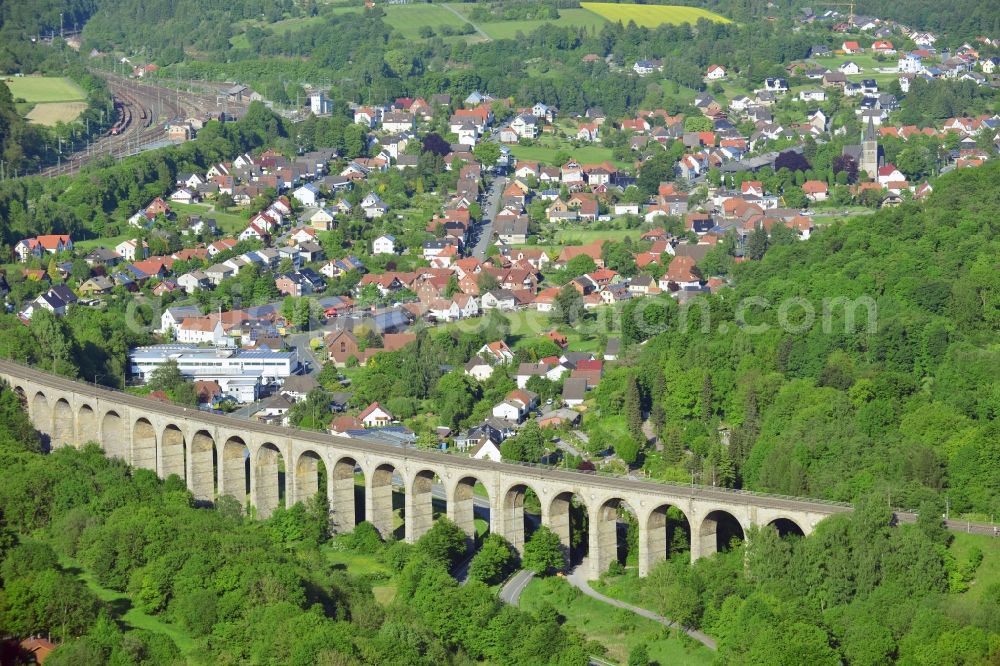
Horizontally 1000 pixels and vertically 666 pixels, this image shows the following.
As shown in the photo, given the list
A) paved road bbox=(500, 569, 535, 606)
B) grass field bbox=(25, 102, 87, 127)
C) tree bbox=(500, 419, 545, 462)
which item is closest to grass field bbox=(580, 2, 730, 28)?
grass field bbox=(25, 102, 87, 127)

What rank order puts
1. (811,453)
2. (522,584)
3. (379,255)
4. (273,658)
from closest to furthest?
(273,658) → (522,584) → (811,453) → (379,255)

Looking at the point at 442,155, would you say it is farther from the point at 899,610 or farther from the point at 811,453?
the point at 899,610

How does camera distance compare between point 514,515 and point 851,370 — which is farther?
point 851,370

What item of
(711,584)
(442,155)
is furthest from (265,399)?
(442,155)

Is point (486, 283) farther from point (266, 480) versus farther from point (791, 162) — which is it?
point (791, 162)

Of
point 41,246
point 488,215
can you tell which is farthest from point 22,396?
point 488,215
